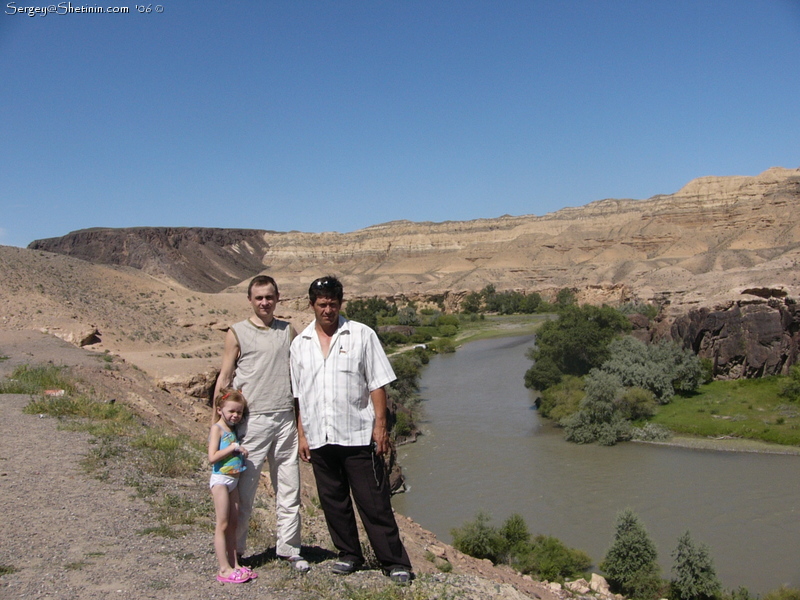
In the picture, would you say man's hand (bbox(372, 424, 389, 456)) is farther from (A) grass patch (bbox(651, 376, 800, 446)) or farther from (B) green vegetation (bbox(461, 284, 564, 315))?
(B) green vegetation (bbox(461, 284, 564, 315))

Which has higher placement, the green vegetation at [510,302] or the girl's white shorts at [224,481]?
the girl's white shorts at [224,481]

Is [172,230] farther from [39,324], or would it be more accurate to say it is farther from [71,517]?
[71,517]

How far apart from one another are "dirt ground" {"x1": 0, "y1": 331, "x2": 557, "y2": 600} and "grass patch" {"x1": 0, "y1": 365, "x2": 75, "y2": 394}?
2.29 meters

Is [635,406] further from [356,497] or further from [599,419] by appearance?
[356,497]

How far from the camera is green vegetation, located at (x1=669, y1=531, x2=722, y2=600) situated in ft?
38.0

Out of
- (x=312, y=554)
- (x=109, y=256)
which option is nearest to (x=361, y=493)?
(x=312, y=554)

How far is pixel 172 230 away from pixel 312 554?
129m

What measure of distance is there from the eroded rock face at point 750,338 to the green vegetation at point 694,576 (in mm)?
17550

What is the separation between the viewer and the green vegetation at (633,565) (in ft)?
39.0

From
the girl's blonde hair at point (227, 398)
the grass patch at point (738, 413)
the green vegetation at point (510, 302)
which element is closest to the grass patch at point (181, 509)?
the girl's blonde hair at point (227, 398)

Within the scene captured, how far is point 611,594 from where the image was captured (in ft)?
38.2

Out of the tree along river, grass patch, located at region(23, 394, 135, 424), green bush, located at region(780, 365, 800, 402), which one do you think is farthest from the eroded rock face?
grass patch, located at region(23, 394, 135, 424)

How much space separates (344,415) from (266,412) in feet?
1.90

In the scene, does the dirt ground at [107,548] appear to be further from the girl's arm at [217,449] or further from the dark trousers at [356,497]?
the girl's arm at [217,449]
